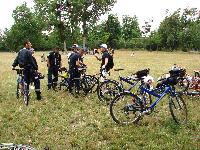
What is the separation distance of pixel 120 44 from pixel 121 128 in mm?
88464

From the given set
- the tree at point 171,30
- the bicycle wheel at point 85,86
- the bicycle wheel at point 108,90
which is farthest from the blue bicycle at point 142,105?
the tree at point 171,30

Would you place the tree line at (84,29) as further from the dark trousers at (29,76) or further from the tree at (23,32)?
the dark trousers at (29,76)

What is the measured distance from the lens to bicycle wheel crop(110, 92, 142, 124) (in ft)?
35.4

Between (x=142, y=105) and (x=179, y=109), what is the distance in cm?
111

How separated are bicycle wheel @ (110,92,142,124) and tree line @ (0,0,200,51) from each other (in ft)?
202

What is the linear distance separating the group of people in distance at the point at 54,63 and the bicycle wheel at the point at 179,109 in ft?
17.2

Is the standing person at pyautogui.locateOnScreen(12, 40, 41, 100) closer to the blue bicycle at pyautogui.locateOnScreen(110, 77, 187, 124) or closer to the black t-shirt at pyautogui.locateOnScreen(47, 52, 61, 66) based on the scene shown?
the black t-shirt at pyautogui.locateOnScreen(47, 52, 61, 66)

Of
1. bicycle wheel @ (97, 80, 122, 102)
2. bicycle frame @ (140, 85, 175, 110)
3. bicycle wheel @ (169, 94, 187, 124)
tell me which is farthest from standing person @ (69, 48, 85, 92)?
bicycle wheel @ (169, 94, 187, 124)

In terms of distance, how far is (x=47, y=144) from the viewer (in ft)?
30.2

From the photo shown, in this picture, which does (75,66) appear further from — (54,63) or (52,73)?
(52,73)

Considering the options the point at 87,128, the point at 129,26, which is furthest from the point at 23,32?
the point at 87,128

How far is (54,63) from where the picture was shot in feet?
60.0

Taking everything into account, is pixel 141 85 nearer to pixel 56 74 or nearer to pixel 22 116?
pixel 22 116

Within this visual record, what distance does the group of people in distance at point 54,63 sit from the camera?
14.3m
